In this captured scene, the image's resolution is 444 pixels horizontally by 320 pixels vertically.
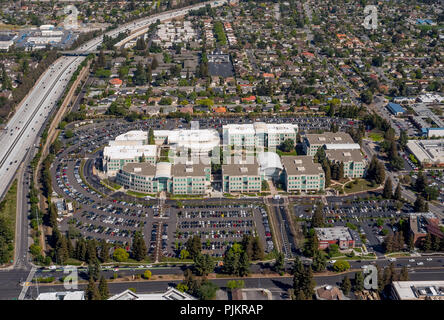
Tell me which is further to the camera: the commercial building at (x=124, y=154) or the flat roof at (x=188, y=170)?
the commercial building at (x=124, y=154)

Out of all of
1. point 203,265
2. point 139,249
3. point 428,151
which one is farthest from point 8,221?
point 428,151

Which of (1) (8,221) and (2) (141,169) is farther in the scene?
(2) (141,169)

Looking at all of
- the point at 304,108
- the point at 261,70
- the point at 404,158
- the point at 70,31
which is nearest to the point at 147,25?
the point at 70,31

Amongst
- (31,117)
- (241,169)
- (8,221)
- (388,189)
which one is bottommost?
(31,117)

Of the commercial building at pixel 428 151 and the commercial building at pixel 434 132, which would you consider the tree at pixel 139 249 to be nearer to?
the commercial building at pixel 428 151

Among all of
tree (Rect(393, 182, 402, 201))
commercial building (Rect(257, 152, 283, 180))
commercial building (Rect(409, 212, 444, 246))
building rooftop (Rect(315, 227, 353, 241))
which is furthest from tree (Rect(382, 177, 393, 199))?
commercial building (Rect(257, 152, 283, 180))

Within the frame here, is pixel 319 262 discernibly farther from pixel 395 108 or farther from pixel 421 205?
pixel 395 108

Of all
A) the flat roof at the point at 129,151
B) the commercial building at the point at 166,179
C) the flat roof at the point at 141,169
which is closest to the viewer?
the commercial building at the point at 166,179

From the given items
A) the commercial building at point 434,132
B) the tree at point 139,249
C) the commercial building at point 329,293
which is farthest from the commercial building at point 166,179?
the commercial building at point 434,132
